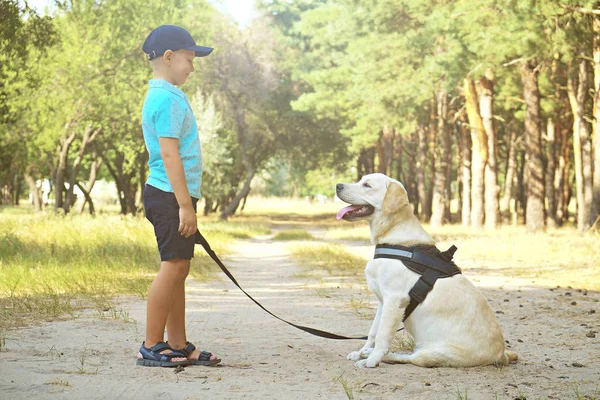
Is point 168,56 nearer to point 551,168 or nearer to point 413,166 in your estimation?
point 551,168

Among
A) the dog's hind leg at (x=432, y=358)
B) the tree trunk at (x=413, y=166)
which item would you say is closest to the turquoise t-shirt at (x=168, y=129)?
the dog's hind leg at (x=432, y=358)

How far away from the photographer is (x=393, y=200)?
249 inches

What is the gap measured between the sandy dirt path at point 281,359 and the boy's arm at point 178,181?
41.3 inches

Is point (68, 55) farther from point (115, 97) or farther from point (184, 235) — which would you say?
point (184, 235)

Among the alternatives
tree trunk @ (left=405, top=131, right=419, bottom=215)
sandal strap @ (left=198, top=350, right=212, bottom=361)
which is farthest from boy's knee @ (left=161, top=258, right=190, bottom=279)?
tree trunk @ (left=405, top=131, right=419, bottom=215)

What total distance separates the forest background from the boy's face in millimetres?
11105

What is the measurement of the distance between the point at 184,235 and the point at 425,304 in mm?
1854

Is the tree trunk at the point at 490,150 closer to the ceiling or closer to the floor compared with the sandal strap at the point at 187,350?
closer to the ceiling

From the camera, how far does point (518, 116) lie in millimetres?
33562

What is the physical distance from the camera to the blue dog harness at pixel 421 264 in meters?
6.11

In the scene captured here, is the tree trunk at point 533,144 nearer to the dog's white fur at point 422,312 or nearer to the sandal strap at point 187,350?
the dog's white fur at point 422,312

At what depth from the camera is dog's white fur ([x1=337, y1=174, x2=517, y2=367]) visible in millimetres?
5996

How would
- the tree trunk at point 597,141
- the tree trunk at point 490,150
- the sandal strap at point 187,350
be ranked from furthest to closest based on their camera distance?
the tree trunk at point 490,150, the tree trunk at point 597,141, the sandal strap at point 187,350

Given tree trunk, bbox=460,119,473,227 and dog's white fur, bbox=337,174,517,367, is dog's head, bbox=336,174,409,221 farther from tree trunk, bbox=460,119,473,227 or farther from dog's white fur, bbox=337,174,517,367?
tree trunk, bbox=460,119,473,227
